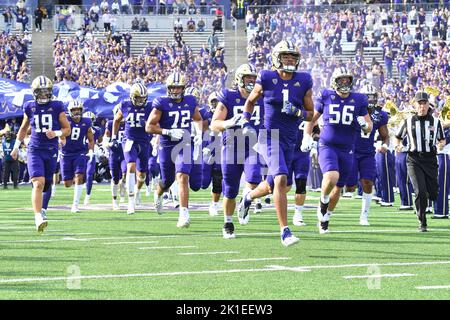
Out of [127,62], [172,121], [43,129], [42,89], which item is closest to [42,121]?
[43,129]

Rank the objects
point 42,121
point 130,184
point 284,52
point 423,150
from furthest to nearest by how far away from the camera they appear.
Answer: point 130,184
point 423,150
point 42,121
point 284,52

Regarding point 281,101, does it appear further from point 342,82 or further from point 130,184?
point 130,184

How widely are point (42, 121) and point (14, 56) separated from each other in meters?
23.7

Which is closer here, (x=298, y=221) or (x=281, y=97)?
(x=281, y=97)

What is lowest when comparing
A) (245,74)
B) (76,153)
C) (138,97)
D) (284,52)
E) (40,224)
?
(40,224)

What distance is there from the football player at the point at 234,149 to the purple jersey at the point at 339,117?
2.97ft

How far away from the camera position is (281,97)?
1007cm

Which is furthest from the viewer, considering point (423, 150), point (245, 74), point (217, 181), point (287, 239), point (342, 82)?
point (217, 181)

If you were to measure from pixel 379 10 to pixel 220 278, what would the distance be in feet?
88.3

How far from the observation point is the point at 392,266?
8633mm

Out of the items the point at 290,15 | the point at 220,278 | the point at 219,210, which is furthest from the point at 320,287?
the point at 290,15

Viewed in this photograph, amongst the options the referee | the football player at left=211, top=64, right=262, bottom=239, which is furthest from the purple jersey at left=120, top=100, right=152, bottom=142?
the referee

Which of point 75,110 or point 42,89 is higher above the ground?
point 42,89

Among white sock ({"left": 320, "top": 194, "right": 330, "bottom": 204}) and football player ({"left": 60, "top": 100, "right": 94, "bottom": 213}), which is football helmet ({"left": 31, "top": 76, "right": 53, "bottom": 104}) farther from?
football player ({"left": 60, "top": 100, "right": 94, "bottom": 213})
